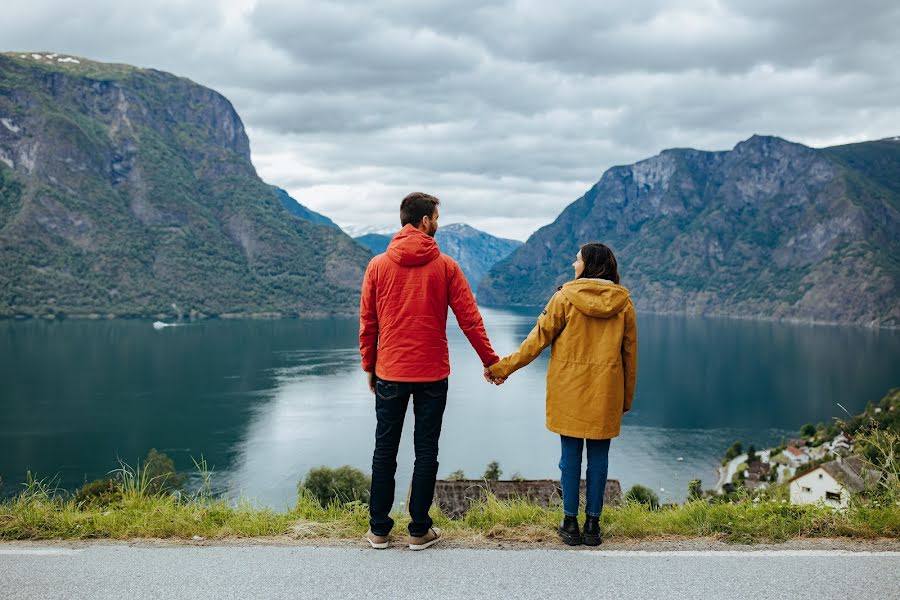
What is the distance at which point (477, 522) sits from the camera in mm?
4906

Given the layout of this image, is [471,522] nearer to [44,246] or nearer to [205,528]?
[205,528]

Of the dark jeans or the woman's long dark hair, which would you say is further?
the woman's long dark hair

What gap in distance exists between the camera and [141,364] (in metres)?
100

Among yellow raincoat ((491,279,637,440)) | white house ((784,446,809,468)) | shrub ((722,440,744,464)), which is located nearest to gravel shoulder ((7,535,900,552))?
yellow raincoat ((491,279,637,440))

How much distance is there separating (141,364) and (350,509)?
105 meters

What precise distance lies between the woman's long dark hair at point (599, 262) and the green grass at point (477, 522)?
1708 millimetres

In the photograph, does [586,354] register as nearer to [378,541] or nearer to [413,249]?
[413,249]

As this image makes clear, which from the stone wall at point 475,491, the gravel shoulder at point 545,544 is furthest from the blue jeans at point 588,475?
the stone wall at point 475,491

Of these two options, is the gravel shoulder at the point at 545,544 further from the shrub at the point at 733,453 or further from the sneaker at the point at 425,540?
the shrub at the point at 733,453

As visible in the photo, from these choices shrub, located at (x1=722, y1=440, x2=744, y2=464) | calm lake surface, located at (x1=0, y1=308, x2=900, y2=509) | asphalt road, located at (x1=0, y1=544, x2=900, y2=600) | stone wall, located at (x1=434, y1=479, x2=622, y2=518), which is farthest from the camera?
shrub, located at (x1=722, y1=440, x2=744, y2=464)

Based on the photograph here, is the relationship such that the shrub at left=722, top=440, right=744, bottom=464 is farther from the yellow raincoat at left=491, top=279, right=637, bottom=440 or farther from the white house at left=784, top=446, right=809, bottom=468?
the yellow raincoat at left=491, top=279, right=637, bottom=440

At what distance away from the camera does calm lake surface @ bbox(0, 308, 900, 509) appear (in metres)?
51.1

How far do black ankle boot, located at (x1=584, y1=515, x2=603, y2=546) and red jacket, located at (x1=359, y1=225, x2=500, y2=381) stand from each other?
1301 millimetres

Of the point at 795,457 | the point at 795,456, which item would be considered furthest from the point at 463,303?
the point at 795,456
